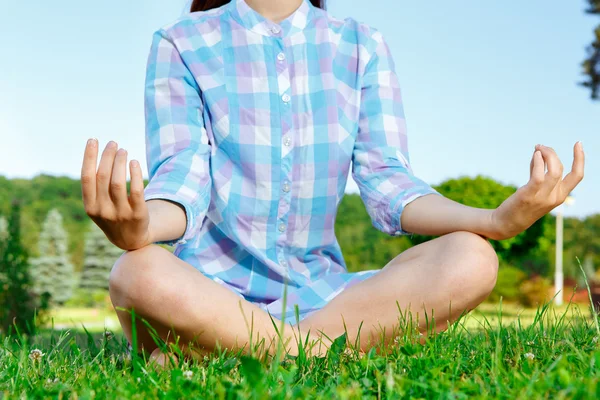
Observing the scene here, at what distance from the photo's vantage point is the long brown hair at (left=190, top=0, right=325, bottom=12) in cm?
261

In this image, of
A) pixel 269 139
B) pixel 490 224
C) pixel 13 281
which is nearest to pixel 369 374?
pixel 490 224

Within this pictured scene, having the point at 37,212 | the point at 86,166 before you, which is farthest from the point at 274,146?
the point at 37,212

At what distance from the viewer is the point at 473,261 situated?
178cm

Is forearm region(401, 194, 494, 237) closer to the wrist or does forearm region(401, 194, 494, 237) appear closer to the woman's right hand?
the wrist

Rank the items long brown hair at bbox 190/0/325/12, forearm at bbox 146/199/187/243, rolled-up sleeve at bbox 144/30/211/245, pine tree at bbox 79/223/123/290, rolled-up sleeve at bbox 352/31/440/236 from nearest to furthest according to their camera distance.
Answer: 1. forearm at bbox 146/199/187/243
2. rolled-up sleeve at bbox 144/30/211/245
3. rolled-up sleeve at bbox 352/31/440/236
4. long brown hair at bbox 190/0/325/12
5. pine tree at bbox 79/223/123/290

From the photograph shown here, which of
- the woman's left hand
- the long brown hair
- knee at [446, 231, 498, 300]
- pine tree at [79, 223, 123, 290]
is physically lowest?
pine tree at [79, 223, 123, 290]

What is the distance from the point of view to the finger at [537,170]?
5.19 ft

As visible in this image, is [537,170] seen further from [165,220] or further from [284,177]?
[165,220]

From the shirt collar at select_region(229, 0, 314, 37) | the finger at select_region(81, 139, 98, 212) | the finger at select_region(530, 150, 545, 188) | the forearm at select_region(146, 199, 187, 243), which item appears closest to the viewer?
the finger at select_region(81, 139, 98, 212)

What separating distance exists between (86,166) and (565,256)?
26609 millimetres

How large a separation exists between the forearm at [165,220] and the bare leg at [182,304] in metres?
0.05

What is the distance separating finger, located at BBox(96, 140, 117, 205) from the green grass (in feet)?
1.24

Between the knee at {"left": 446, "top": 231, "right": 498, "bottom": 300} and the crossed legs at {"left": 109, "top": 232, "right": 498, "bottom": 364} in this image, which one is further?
the knee at {"left": 446, "top": 231, "right": 498, "bottom": 300}

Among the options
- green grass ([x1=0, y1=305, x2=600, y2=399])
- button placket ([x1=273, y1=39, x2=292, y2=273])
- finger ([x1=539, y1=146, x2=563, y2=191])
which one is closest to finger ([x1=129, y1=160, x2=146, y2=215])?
green grass ([x1=0, y1=305, x2=600, y2=399])
